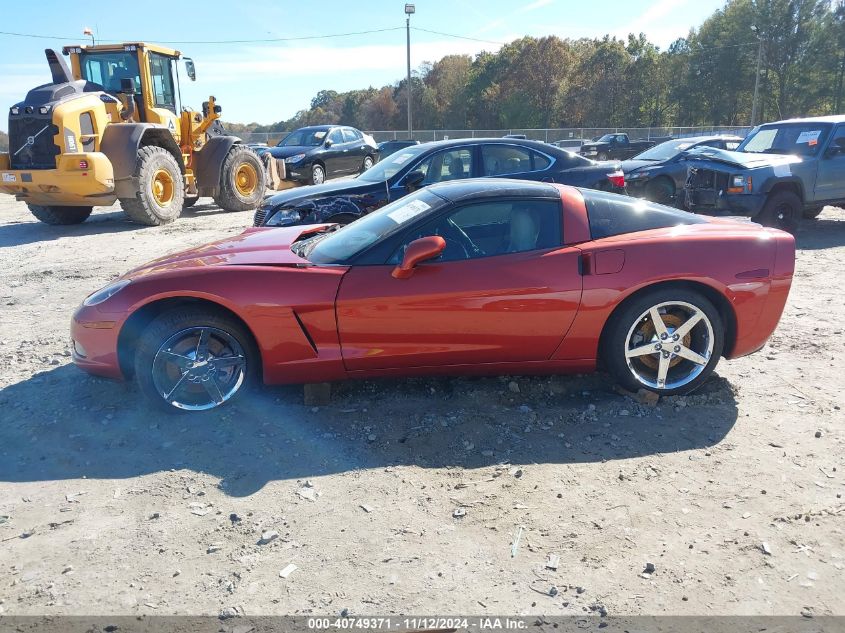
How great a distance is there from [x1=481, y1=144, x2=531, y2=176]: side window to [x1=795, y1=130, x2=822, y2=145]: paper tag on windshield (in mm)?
4921

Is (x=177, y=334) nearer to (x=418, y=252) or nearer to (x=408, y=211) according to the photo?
(x=418, y=252)

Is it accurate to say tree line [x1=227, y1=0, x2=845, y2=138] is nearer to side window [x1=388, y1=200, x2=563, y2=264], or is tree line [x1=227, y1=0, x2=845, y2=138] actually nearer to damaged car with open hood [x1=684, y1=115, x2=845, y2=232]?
damaged car with open hood [x1=684, y1=115, x2=845, y2=232]

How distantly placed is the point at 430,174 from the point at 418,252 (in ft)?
14.1

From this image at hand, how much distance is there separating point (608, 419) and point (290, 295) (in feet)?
6.47

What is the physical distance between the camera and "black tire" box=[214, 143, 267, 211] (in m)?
12.9

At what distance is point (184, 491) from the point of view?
3049 millimetres

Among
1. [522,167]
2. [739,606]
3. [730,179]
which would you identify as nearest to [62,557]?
[739,606]

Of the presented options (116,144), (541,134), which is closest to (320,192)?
(116,144)

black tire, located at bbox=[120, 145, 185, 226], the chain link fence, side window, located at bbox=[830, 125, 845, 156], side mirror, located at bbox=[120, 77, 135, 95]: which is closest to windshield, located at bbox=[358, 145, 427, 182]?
black tire, located at bbox=[120, 145, 185, 226]

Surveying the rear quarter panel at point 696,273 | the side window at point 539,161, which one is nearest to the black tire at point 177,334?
the rear quarter panel at point 696,273

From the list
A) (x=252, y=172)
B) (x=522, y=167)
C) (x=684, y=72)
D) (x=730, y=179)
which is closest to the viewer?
(x=522, y=167)

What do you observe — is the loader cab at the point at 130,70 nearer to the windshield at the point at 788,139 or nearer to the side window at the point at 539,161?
the side window at the point at 539,161

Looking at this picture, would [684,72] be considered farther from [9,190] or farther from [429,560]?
[429,560]

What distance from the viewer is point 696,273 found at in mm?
3730
